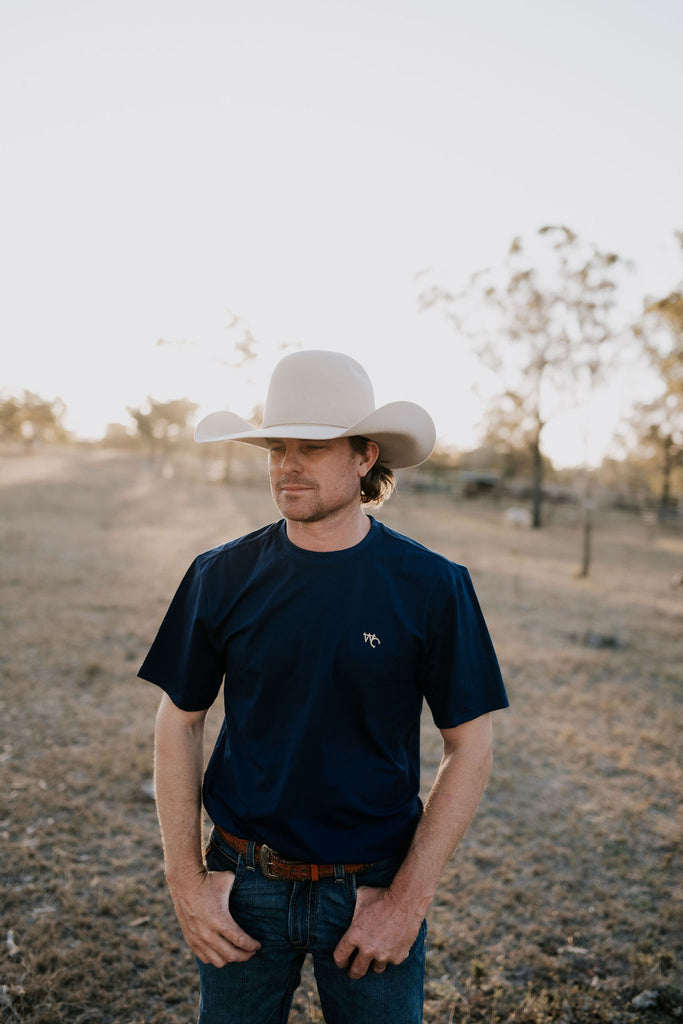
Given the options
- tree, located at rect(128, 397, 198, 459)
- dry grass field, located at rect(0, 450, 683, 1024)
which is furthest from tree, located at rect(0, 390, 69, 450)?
dry grass field, located at rect(0, 450, 683, 1024)

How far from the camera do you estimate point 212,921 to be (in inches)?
67.3

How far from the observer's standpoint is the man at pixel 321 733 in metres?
1.70

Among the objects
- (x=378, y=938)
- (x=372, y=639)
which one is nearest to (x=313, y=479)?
(x=372, y=639)

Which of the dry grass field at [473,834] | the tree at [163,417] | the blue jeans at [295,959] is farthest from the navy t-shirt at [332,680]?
the tree at [163,417]

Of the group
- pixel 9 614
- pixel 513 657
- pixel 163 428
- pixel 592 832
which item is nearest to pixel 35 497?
pixel 9 614

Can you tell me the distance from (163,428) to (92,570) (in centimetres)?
3779

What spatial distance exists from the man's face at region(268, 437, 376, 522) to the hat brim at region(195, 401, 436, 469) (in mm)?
58

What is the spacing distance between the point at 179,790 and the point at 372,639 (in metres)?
0.73

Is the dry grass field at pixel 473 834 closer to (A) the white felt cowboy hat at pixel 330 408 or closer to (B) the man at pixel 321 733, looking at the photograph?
(B) the man at pixel 321 733

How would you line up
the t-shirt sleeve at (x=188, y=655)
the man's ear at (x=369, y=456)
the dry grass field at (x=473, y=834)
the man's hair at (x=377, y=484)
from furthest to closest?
the dry grass field at (x=473, y=834), the man's hair at (x=377, y=484), the man's ear at (x=369, y=456), the t-shirt sleeve at (x=188, y=655)

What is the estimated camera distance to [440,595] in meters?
1.79

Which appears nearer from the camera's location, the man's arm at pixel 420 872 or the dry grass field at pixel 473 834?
the man's arm at pixel 420 872

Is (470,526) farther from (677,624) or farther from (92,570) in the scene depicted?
(92,570)

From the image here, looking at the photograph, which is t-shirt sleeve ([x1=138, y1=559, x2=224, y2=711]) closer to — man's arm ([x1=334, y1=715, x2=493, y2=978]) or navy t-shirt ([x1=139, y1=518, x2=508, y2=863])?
navy t-shirt ([x1=139, y1=518, x2=508, y2=863])
